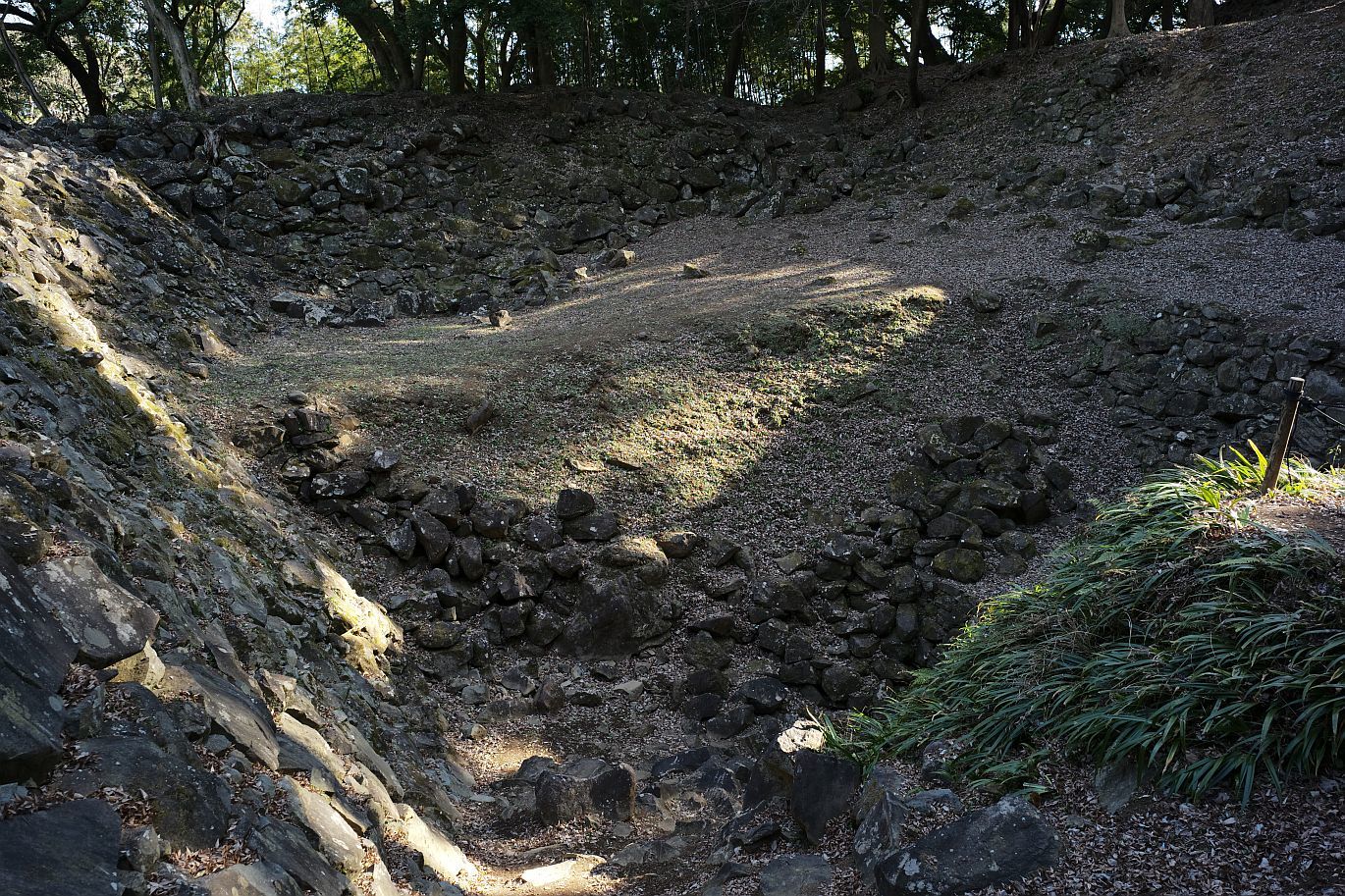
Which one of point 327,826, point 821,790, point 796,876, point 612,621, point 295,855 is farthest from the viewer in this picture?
point 612,621

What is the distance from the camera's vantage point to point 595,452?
33.1ft

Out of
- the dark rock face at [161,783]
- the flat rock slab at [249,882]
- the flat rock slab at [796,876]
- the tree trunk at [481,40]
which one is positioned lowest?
the flat rock slab at [796,876]

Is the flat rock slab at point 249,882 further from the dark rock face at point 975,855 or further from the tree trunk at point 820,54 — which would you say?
the tree trunk at point 820,54

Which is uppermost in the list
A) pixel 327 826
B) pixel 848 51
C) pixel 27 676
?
pixel 848 51

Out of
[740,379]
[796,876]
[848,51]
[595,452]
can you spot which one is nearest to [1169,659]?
[796,876]

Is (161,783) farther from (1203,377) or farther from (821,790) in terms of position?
(1203,377)

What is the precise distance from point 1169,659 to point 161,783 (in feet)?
14.6

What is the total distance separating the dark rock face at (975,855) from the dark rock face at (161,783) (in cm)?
280

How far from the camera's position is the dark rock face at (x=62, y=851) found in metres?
2.57

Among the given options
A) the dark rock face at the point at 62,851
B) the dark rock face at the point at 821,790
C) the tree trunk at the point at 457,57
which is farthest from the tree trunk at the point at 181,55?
the dark rock face at the point at 62,851

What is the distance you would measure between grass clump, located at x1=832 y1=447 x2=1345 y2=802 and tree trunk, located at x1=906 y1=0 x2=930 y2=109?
1551 centimetres

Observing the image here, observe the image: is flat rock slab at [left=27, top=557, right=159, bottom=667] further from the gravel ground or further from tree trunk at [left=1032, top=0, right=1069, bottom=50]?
tree trunk at [left=1032, top=0, right=1069, bottom=50]

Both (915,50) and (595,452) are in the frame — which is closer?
(595,452)

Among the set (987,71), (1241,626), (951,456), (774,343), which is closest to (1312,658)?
(1241,626)
